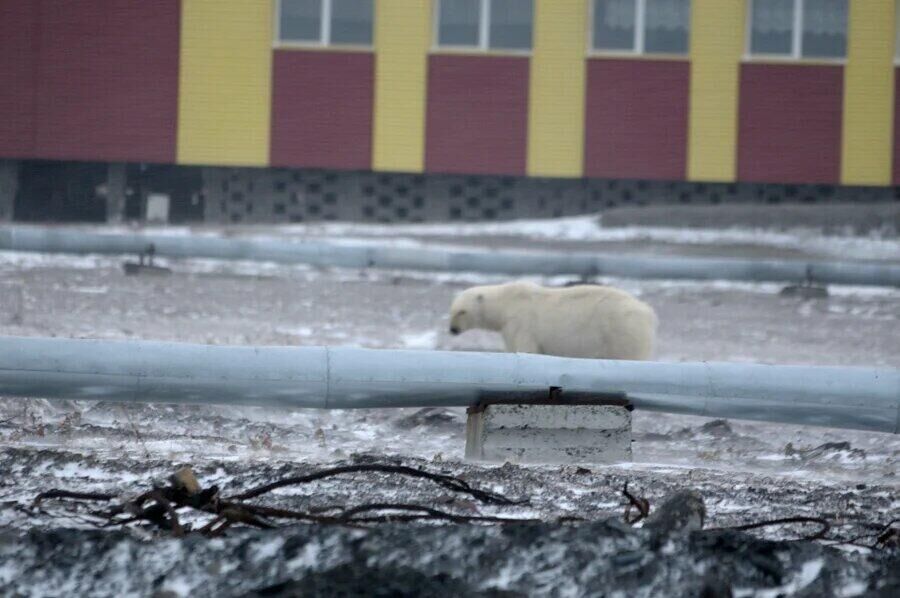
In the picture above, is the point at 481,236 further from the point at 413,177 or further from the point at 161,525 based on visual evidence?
the point at 161,525

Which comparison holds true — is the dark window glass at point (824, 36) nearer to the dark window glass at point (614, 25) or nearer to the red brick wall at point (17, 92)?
the dark window glass at point (614, 25)

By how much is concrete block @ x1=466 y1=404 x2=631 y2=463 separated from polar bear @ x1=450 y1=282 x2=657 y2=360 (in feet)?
9.65

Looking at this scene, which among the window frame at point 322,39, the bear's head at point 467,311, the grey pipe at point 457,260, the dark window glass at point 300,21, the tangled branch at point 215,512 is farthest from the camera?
the dark window glass at point 300,21

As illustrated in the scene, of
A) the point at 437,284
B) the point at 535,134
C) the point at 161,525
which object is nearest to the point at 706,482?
the point at 161,525

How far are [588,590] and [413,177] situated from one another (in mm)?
19142

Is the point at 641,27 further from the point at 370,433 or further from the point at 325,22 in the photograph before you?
the point at 370,433

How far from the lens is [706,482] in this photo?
473cm

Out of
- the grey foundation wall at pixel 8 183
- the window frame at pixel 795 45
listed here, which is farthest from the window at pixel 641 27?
the grey foundation wall at pixel 8 183

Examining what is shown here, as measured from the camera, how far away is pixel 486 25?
21312mm

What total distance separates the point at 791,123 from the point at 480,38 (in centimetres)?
503

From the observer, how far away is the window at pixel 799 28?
21.3 meters

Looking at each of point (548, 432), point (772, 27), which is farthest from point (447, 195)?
point (548, 432)

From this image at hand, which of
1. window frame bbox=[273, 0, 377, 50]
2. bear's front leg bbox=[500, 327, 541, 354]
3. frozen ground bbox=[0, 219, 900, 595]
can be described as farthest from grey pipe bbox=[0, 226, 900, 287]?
window frame bbox=[273, 0, 377, 50]

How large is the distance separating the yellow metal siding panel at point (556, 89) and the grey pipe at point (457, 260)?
303 inches
